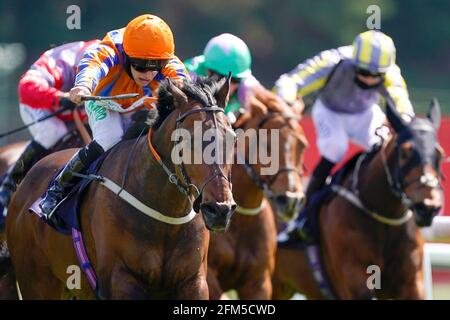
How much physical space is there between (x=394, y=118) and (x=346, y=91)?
1.15m

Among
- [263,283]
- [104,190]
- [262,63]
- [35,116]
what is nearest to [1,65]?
[262,63]

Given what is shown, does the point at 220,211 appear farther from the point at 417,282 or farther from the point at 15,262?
the point at 417,282

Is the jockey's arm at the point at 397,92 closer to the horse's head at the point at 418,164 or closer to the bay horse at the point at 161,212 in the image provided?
the horse's head at the point at 418,164

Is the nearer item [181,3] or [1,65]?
[1,65]

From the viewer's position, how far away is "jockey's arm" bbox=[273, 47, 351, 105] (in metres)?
8.85

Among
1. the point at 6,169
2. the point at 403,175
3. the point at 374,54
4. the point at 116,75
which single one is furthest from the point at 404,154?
the point at 6,169

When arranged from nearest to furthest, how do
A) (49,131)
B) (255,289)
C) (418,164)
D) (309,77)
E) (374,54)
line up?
(418,164) → (255,289) → (49,131) → (374,54) → (309,77)

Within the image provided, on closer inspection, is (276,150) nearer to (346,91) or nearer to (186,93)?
(346,91)

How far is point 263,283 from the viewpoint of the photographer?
819 cm

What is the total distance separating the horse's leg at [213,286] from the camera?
7805 mm

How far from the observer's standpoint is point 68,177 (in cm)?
677

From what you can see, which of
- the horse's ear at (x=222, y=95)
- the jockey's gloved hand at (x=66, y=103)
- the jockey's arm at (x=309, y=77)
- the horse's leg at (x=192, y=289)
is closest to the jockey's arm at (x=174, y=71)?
the horse's ear at (x=222, y=95)

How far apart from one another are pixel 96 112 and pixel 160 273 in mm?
1173

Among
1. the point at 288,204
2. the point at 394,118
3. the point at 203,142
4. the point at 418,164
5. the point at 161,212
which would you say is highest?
the point at 394,118
